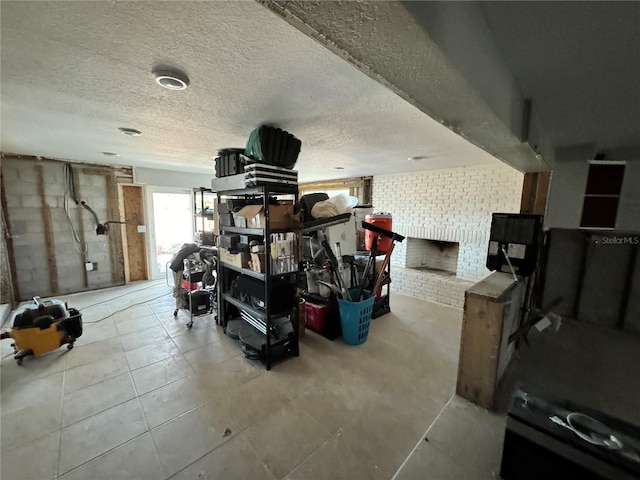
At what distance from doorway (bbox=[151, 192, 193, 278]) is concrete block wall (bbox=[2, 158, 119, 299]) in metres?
Result: 0.76

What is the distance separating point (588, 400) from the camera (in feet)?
6.06

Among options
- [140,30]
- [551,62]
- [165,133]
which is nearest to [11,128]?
[165,133]

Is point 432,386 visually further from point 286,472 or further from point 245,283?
point 245,283

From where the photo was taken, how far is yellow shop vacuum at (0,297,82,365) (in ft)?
7.47

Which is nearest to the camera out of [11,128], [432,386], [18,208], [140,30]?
[140,30]

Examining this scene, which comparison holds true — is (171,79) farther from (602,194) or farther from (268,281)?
(602,194)

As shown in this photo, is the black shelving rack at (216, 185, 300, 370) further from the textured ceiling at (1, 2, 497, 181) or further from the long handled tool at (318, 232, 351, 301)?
the textured ceiling at (1, 2, 497, 181)

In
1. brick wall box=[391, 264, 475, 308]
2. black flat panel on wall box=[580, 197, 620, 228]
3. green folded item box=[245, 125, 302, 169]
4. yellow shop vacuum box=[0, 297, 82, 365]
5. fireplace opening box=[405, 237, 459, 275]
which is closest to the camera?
green folded item box=[245, 125, 302, 169]

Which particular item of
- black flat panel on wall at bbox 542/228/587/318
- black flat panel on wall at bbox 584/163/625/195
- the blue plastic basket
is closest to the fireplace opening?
black flat panel on wall at bbox 542/228/587/318

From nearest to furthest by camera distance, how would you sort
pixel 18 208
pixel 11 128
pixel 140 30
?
pixel 140 30
pixel 11 128
pixel 18 208

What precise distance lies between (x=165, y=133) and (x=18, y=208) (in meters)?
3.32

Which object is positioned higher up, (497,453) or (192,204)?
(192,204)

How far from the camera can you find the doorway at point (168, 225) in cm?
502

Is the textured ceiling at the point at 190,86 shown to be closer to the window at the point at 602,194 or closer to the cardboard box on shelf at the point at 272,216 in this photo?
the cardboard box on shelf at the point at 272,216
